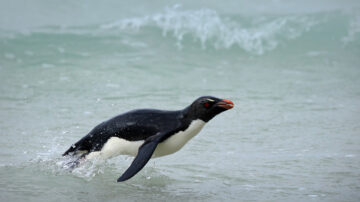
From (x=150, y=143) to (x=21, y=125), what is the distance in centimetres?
227

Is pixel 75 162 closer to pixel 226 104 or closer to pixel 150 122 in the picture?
pixel 150 122

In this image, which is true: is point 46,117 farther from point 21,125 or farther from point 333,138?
point 333,138

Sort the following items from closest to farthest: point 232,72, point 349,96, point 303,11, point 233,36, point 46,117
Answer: point 46,117
point 349,96
point 232,72
point 233,36
point 303,11

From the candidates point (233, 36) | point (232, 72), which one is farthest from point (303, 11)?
point (232, 72)

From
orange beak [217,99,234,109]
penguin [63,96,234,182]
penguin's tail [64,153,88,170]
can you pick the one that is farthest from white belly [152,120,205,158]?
penguin's tail [64,153,88,170]

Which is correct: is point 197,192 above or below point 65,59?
below

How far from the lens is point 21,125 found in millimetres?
5859

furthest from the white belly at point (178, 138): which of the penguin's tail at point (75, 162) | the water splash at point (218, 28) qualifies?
the water splash at point (218, 28)

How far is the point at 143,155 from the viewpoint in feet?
12.9

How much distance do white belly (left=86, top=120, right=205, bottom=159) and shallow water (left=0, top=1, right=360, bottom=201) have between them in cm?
19

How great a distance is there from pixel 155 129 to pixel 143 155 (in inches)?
12.9

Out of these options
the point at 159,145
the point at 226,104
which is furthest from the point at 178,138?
the point at 226,104

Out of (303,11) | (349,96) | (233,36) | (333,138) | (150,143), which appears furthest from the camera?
(303,11)

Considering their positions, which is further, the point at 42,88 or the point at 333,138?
the point at 42,88
